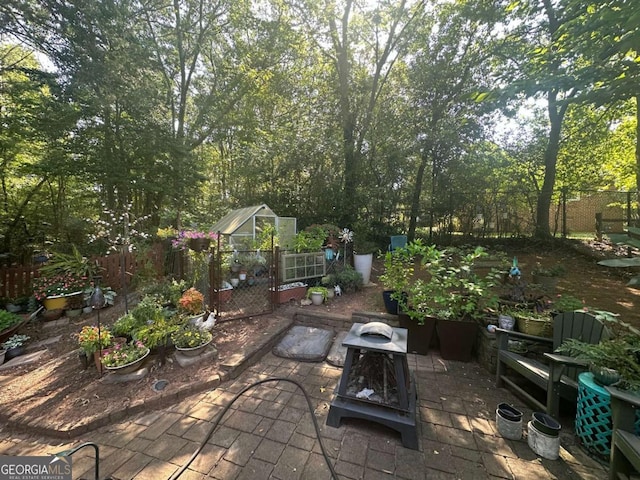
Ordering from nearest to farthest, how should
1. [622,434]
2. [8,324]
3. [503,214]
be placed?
[622,434] → [8,324] → [503,214]

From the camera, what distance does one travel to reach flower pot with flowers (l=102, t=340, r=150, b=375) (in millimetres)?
2475

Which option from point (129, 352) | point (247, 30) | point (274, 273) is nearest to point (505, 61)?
point (247, 30)

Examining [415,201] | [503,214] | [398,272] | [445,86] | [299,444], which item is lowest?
[299,444]

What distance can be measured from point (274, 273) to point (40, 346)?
10.9 ft

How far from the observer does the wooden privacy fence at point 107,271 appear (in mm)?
4172

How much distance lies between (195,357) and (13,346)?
8.97 feet

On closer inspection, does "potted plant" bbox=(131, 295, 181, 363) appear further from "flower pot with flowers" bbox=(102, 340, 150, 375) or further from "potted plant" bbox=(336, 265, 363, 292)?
"potted plant" bbox=(336, 265, 363, 292)

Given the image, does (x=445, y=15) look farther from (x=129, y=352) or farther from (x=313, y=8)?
(x=129, y=352)

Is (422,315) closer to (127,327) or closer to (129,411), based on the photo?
(129,411)

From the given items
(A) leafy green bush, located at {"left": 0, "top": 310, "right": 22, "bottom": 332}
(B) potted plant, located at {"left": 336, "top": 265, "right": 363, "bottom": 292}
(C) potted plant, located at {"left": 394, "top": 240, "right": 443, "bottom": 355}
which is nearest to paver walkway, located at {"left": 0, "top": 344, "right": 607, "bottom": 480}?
(C) potted plant, located at {"left": 394, "top": 240, "right": 443, "bottom": 355}

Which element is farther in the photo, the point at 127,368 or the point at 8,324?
the point at 8,324

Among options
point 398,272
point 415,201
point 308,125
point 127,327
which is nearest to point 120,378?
point 127,327

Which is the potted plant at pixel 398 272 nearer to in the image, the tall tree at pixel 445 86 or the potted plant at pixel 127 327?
the potted plant at pixel 127 327

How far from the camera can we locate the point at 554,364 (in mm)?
1924
